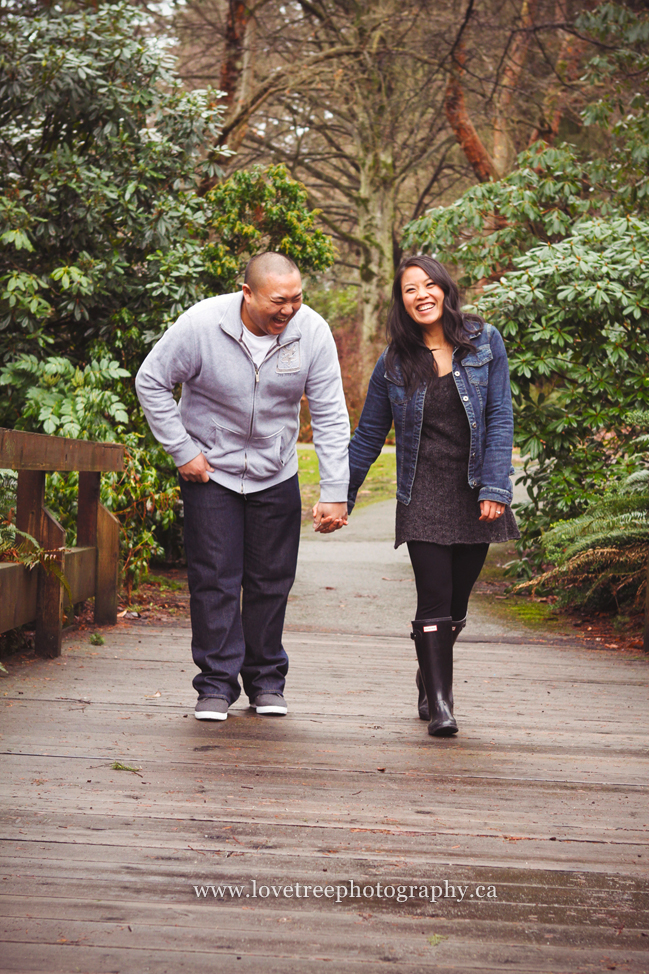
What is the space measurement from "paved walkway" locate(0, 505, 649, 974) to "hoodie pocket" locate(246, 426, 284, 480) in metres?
0.95

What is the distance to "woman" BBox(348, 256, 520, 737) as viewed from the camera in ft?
12.2

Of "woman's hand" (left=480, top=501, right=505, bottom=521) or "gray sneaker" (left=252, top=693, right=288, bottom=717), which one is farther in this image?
"gray sneaker" (left=252, top=693, right=288, bottom=717)

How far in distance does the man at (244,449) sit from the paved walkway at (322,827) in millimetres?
334

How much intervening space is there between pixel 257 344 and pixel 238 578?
891 millimetres

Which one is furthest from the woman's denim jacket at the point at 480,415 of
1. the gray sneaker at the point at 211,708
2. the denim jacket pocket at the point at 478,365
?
the gray sneaker at the point at 211,708

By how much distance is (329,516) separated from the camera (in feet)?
12.2

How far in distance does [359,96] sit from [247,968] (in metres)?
17.6

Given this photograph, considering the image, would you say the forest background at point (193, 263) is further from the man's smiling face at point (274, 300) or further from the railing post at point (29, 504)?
the man's smiling face at point (274, 300)

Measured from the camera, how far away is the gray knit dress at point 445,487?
3729 mm

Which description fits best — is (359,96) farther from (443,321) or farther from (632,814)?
(632,814)

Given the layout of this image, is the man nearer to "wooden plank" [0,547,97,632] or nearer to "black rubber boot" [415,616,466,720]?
"black rubber boot" [415,616,466,720]

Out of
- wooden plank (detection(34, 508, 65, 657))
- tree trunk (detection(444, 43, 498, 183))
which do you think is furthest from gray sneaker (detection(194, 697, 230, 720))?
tree trunk (detection(444, 43, 498, 183))

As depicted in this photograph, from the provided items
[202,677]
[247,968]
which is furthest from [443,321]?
[247,968]

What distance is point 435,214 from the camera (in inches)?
362
